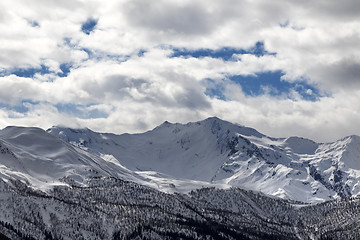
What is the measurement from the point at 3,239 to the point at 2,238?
0.32 metres

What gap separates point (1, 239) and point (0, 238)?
0.60m

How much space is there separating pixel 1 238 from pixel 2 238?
1021mm

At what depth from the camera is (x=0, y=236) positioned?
137000 mm

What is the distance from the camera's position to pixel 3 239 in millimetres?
138750

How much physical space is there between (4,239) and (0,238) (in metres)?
2.24

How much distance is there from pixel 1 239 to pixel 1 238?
1.37 ft

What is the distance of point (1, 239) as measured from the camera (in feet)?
451

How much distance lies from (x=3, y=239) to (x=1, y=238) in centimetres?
110

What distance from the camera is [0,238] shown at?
136875mm

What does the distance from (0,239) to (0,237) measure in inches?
24.7

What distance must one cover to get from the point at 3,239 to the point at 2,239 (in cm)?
64

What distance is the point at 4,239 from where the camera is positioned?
5472 inches

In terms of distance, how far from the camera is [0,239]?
136500mm

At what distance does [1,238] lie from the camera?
138 metres
